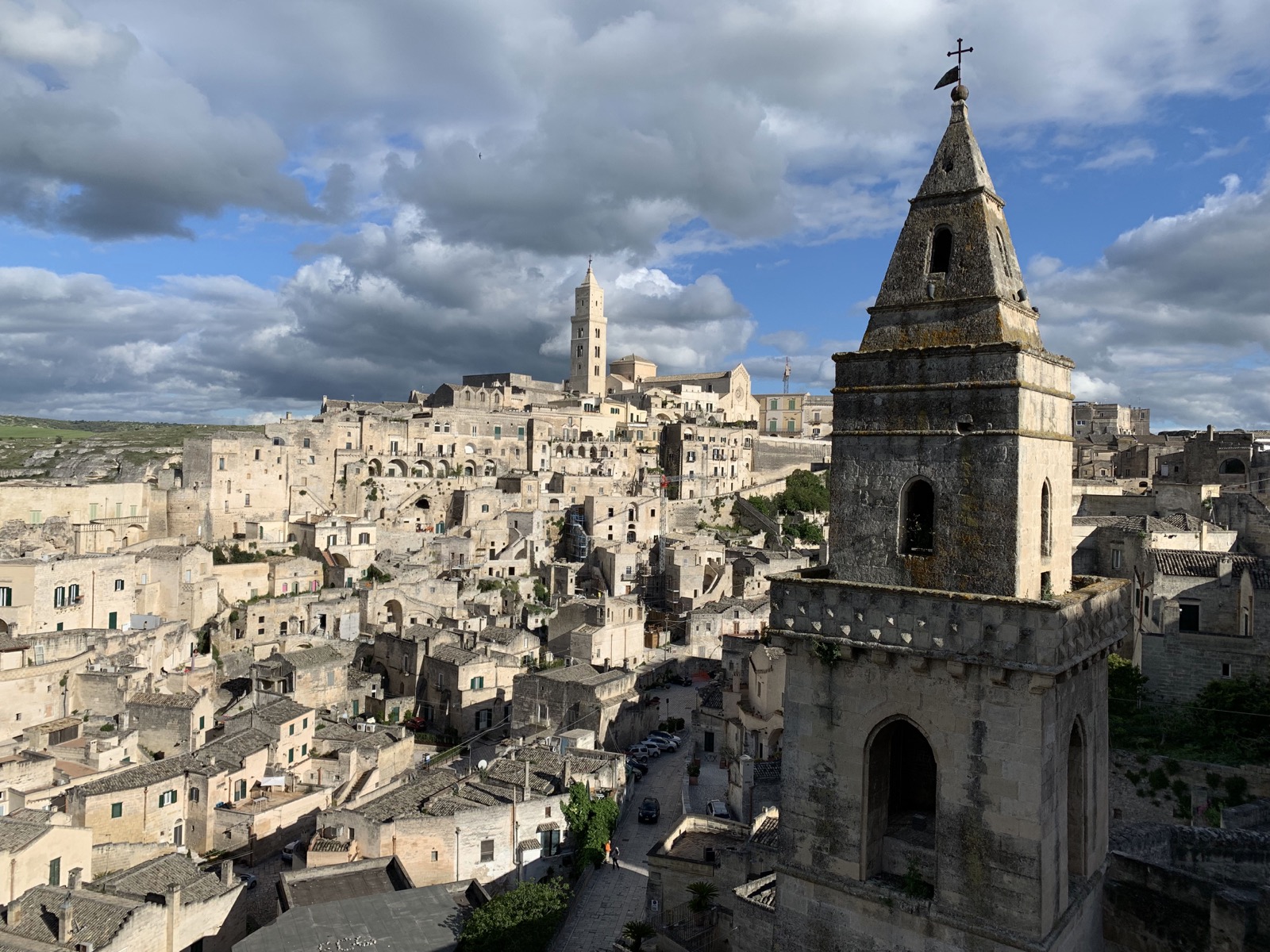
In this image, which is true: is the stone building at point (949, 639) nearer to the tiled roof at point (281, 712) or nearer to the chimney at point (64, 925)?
the chimney at point (64, 925)

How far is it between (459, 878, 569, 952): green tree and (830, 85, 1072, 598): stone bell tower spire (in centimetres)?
1308

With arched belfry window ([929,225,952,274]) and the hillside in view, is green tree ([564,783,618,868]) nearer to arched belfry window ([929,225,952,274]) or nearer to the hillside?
arched belfry window ([929,225,952,274])

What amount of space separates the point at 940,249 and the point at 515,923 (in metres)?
16.0

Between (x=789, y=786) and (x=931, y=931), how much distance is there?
1.96 m

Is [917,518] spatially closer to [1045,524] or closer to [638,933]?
[1045,524]

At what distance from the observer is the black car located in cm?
2778

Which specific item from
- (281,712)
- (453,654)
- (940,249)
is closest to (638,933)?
(940,249)

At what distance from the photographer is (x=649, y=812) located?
2783cm

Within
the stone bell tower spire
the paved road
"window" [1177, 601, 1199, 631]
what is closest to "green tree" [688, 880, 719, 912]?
the paved road

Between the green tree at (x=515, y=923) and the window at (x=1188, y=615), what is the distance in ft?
67.6

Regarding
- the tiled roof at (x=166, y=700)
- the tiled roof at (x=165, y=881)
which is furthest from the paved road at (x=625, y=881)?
the tiled roof at (x=166, y=700)

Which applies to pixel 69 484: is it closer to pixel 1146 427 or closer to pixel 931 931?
pixel 931 931

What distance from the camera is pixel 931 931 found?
9.23 meters

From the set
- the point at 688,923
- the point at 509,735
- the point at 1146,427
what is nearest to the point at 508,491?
the point at 509,735
